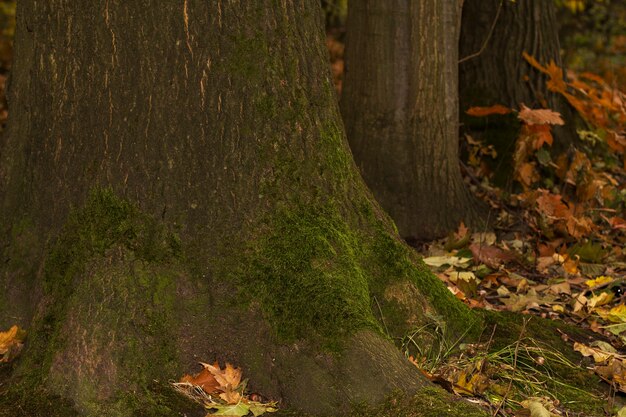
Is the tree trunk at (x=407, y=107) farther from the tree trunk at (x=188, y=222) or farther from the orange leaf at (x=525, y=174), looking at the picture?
the tree trunk at (x=188, y=222)

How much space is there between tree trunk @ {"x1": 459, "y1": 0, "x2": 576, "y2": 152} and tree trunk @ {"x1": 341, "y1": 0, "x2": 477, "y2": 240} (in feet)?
4.36

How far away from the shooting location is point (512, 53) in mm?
7012

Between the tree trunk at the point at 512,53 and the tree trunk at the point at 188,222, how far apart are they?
3.85 m

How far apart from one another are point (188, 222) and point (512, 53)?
177 inches

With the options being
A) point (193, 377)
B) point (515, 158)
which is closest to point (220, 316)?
point (193, 377)

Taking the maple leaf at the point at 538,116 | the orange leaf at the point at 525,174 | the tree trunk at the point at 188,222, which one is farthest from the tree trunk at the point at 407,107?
the tree trunk at the point at 188,222

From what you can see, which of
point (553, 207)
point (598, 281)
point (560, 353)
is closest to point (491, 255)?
point (598, 281)

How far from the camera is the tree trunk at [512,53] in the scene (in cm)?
696

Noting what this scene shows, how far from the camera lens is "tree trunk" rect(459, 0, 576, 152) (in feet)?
22.9

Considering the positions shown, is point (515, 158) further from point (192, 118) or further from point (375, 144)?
point (192, 118)

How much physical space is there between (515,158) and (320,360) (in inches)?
147

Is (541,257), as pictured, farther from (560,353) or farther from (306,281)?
(306,281)

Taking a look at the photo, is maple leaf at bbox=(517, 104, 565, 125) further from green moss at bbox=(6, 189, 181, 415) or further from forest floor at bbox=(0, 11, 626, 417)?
green moss at bbox=(6, 189, 181, 415)

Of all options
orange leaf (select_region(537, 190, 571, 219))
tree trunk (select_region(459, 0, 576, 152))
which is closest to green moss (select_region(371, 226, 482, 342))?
orange leaf (select_region(537, 190, 571, 219))
